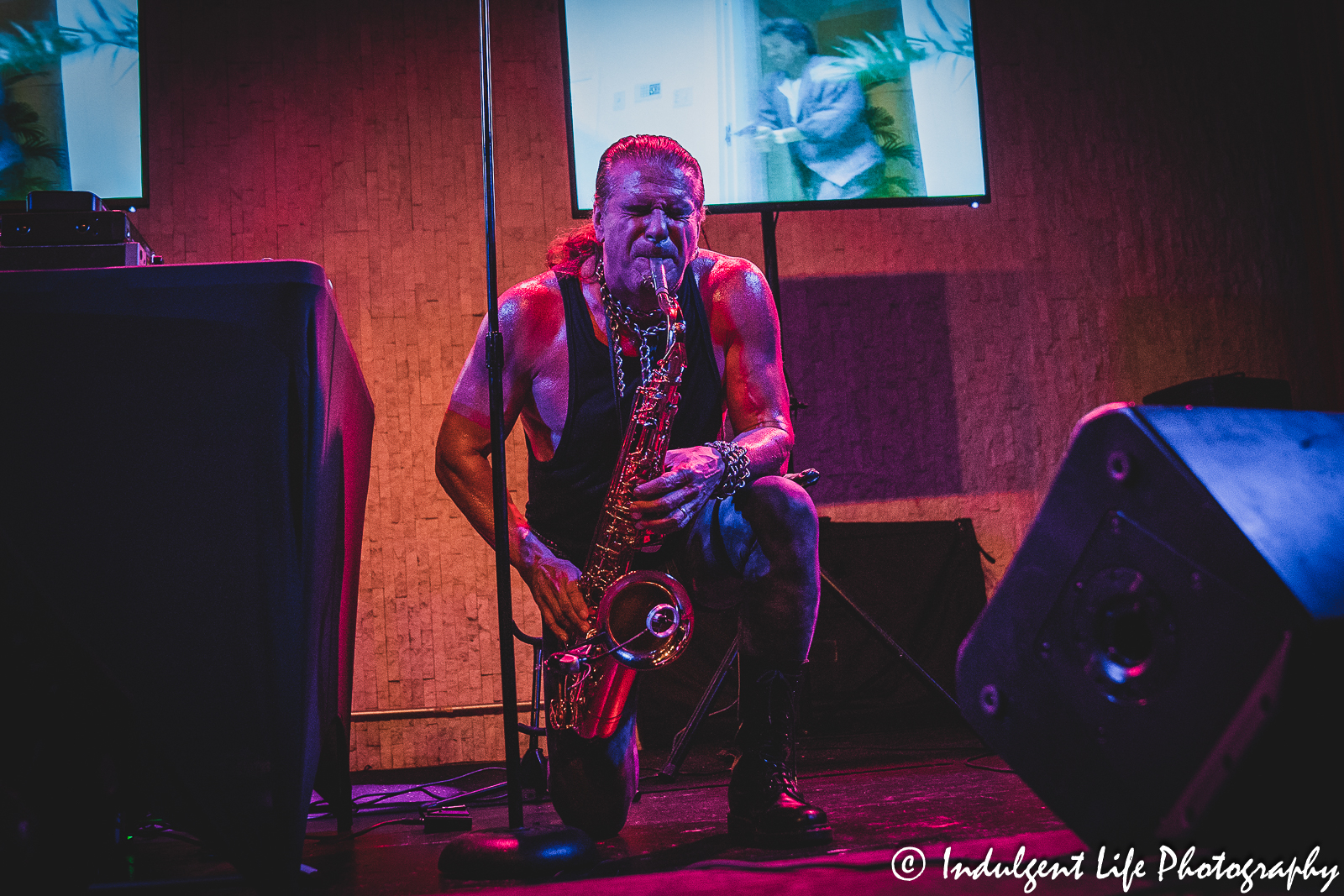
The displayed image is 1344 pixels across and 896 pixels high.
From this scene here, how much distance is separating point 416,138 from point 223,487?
3.01 meters

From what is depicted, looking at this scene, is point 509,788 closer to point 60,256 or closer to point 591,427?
point 591,427

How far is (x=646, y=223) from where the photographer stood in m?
1.91

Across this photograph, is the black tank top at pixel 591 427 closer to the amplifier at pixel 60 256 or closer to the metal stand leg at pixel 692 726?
the metal stand leg at pixel 692 726

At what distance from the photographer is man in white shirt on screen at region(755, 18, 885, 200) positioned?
334 cm

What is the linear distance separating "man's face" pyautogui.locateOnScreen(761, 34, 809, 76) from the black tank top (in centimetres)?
183

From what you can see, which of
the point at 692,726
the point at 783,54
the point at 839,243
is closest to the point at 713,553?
the point at 692,726

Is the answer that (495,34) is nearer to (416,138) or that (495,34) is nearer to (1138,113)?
(416,138)

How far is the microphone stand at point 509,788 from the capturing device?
53.5 inches

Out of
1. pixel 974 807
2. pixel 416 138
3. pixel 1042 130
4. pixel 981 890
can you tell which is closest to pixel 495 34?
pixel 416 138

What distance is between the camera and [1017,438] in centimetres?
395

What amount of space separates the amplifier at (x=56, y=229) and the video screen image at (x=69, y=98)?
1997 millimetres

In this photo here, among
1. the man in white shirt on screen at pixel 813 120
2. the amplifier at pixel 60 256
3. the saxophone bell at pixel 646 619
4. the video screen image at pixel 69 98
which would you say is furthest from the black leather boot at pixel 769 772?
the video screen image at pixel 69 98

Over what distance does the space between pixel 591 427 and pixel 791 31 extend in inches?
87.7

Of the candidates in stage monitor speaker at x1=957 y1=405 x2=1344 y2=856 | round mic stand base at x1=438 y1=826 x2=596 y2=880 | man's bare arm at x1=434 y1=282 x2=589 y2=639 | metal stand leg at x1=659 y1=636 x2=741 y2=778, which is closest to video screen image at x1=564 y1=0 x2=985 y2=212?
man's bare arm at x1=434 y1=282 x2=589 y2=639
